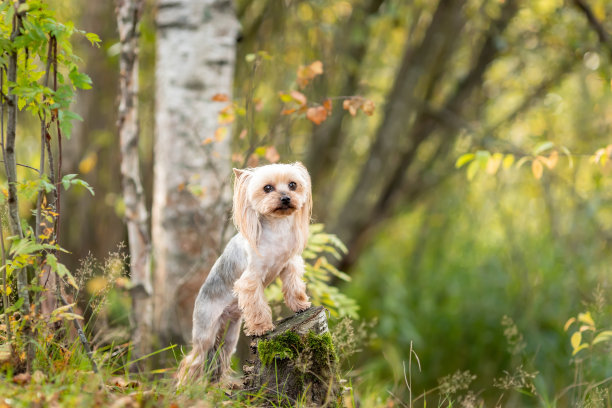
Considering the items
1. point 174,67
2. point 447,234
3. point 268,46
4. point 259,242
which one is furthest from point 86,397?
point 447,234

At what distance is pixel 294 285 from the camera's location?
3490 millimetres

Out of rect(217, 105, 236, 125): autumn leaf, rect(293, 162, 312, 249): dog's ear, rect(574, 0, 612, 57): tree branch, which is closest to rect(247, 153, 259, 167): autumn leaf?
rect(217, 105, 236, 125): autumn leaf

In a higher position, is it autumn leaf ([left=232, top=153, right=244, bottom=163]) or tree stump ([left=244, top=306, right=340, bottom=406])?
autumn leaf ([left=232, top=153, right=244, bottom=163])

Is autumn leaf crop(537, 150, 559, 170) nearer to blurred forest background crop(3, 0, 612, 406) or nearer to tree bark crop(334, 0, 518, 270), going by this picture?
blurred forest background crop(3, 0, 612, 406)

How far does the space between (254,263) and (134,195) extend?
2157 millimetres

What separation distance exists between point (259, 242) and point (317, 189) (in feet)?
18.0

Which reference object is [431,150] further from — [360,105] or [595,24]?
[360,105]

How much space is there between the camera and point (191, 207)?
16.9ft

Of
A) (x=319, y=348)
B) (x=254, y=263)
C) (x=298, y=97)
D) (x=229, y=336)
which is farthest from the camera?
(x=298, y=97)

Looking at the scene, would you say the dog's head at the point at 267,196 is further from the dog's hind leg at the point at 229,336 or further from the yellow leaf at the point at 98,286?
the yellow leaf at the point at 98,286

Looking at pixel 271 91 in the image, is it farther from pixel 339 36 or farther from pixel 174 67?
pixel 174 67

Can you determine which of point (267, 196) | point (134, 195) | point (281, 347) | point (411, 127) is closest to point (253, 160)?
point (134, 195)

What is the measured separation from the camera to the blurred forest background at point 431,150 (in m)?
7.53

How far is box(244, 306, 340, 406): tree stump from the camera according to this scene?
3389 mm
